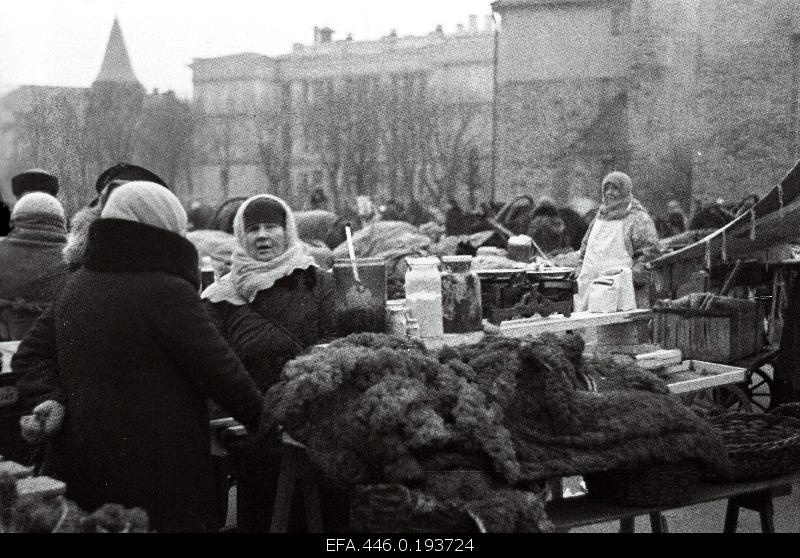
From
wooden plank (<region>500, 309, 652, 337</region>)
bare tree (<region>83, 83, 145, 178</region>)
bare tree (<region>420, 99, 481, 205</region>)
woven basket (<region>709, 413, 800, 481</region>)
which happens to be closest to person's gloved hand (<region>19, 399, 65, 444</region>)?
wooden plank (<region>500, 309, 652, 337</region>)

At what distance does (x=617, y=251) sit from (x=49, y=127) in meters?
3.72

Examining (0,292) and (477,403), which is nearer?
(477,403)

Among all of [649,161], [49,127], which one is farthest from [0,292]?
[649,161]

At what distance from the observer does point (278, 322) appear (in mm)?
3840

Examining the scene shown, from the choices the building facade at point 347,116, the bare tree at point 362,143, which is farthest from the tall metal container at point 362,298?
the bare tree at point 362,143

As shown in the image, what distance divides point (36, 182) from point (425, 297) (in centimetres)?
369

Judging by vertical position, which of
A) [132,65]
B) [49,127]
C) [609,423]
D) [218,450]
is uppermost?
[132,65]

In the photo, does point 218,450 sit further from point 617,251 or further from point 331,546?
Answer: point 617,251

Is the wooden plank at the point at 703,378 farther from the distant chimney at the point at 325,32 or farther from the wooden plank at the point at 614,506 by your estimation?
the distant chimney at the point at 325,32

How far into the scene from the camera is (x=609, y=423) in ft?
9.68

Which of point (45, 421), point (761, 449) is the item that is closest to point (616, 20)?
point (761, 449)

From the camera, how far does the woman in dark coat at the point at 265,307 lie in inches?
147

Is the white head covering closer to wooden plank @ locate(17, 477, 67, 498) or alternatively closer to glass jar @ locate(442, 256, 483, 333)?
wooden plank @ locate(17, 477, 67, 498)

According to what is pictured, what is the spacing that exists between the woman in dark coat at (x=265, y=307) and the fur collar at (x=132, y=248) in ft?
2.98
